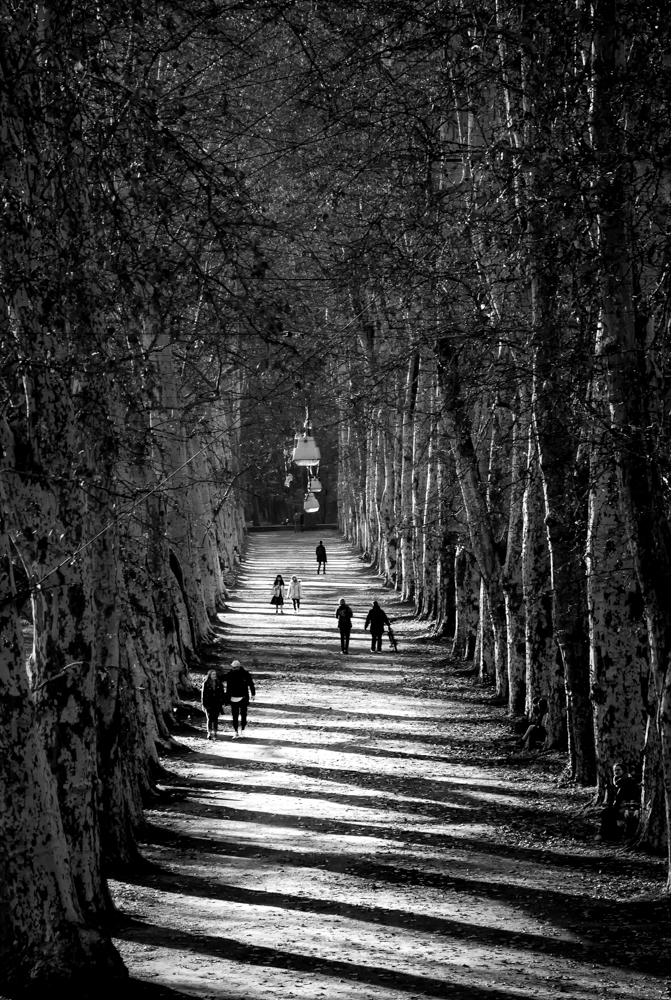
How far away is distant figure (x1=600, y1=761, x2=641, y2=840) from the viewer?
50.0 ft

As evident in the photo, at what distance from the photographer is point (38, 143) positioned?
1027cm

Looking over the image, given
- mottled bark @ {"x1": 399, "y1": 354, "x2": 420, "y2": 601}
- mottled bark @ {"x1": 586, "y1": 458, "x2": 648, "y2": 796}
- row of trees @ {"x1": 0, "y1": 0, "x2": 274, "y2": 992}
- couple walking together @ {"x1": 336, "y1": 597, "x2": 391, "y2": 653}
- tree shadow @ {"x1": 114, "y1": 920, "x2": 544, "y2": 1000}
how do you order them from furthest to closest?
mottled bark @ {"x1": 399, "y1": 354, "x2": 420, "y2": 601}, couple walking together @ {"x1": 336, "y1": 597, "x2": 391, "y2": 653}, mottled bark @ {"x1": 586, "y1": 458, "x2": 648, "y2": 796}, tree shadow @ {"x1": 114, "y1": 920, "x2": 544, "y2": 1000}, row of trees @ {"x1": 0, "y1": 0, "x2": 274, "y2": 992}

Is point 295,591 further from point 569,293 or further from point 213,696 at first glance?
point 569,293

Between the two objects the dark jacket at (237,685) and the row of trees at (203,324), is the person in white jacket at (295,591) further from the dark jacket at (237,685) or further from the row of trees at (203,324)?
the row of trees at (203,324)

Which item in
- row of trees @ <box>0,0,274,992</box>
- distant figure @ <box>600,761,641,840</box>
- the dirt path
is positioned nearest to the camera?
row of trees @ <box>0,0,274,992</box>

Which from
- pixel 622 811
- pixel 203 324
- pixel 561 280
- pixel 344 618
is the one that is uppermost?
pixel 561 280

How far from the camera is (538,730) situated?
21.0m

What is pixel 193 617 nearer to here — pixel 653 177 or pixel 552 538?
pixel 552 538

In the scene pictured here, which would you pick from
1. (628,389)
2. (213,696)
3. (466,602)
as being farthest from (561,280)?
(466,602)

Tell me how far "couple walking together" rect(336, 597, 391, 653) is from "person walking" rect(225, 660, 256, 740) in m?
10.5

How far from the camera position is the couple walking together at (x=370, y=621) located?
34.3 meters

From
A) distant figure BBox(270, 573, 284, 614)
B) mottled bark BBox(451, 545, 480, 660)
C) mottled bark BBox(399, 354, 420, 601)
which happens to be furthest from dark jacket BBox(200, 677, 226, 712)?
distant figure BBox(270, 573, 284, 614)

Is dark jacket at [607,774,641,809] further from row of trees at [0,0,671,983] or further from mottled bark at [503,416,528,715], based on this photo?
mottled bark at [503,416,528,715]

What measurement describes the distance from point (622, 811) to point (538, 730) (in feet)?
18.3
